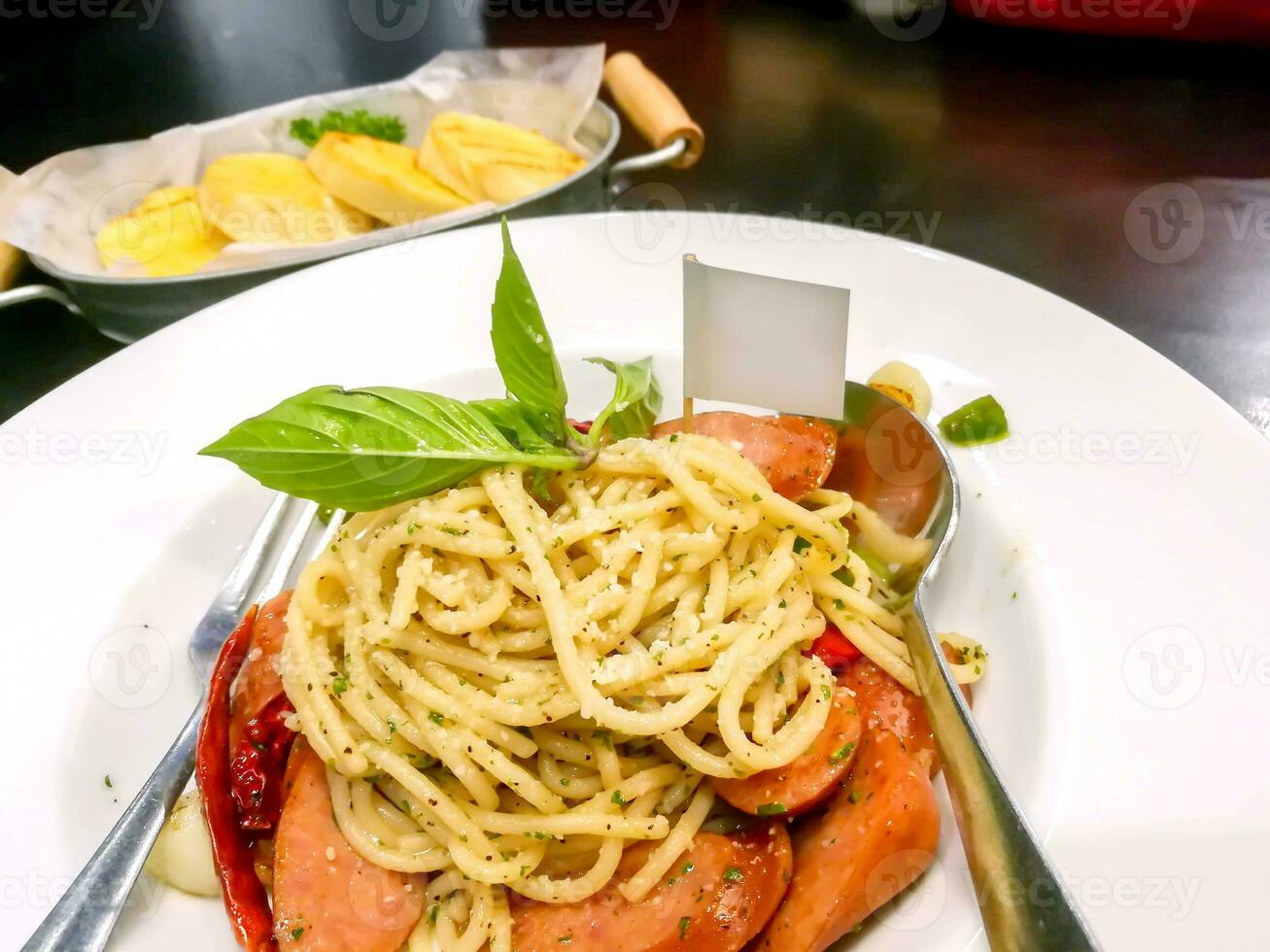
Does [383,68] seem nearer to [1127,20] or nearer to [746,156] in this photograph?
[746,156]

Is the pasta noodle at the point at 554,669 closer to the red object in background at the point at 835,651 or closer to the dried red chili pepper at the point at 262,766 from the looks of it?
the red object in background at the point at 835,651

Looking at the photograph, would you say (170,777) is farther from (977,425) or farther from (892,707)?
(977,425)

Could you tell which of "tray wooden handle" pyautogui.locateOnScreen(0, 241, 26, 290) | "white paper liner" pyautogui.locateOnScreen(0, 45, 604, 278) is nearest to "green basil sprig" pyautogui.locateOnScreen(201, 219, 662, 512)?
"white paper liner" pyautogui.locateOnScreen(0, 45, 604, 278)

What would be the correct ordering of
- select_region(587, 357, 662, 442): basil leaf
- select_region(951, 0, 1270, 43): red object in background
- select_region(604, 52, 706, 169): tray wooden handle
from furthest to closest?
select_region(951, 0, 1270, 43): red object in background
select_region(604, 52, 706, 169): tray wooden handle
select_region(587, 357, 662, 442): basil leaf

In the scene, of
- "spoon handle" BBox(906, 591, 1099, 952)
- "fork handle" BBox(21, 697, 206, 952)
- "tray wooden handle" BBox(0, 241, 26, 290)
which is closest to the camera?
"spoon handle" BBox(906, 591, 1099, 952)

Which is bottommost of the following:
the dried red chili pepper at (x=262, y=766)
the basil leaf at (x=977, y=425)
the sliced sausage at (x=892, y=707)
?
the dried red chili pepper at (x=262, y=766)

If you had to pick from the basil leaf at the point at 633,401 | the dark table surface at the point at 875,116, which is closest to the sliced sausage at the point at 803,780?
the basil leaf at the point at 633,401

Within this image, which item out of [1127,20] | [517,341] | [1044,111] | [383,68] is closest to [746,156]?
[1044,111]

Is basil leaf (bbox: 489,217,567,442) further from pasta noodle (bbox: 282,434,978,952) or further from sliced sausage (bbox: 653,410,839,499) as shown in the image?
sliced sausage (bbox: 653,410,839,499)
